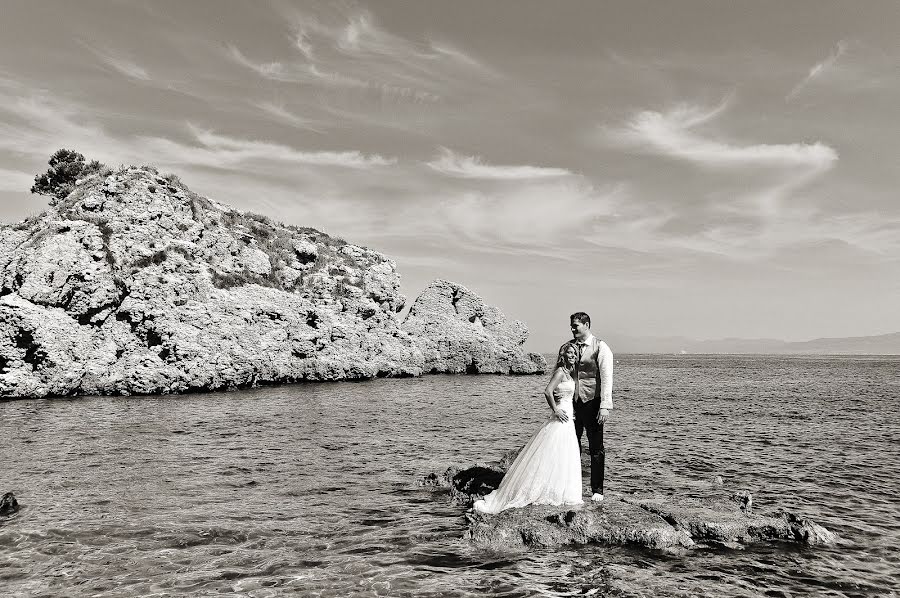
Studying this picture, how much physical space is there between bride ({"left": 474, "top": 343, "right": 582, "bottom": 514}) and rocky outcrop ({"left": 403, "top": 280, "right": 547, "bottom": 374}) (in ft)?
193

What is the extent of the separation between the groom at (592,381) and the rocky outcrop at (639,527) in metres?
1.21

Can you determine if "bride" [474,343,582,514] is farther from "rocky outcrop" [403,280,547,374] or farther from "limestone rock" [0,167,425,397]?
"rocky outcrop" [403,280,547,374]

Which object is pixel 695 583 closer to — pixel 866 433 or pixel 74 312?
pixel 866 433

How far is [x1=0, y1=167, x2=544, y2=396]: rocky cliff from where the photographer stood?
38469 mm

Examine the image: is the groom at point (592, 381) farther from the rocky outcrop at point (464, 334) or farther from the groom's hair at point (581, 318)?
the rocky outcrop at point (464, 334)

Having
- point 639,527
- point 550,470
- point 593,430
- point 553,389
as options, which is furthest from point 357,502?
point 639,527

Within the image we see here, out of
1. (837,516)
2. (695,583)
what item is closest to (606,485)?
(837,516)

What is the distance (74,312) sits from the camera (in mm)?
40938

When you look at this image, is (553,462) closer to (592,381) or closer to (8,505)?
(592,381)

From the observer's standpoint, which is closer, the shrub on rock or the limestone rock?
the limestone rock

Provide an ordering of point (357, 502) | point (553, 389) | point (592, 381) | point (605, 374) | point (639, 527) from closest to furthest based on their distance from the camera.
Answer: point (639, 527) → point (605, 374) → point (553, 389) → point (592, 381) → point (357, 502)

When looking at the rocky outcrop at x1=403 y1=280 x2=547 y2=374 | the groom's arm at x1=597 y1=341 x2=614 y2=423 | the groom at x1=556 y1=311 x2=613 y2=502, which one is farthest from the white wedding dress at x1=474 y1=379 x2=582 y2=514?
the rocky outcrop at x1=403 y1=280 x2=547 y2=374

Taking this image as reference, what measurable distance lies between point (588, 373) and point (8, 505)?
44.2 feet

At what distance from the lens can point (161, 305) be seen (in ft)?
141
